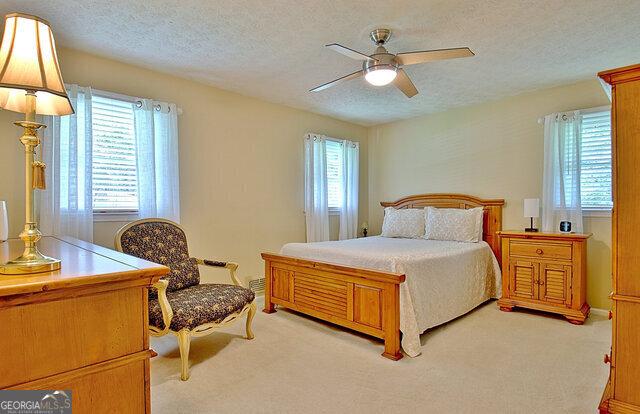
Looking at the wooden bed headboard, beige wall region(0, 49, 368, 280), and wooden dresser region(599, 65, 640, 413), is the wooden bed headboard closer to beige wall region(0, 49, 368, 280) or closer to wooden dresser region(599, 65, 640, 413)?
beige wall region(0, 49, 368, 280)

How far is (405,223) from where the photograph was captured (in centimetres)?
468

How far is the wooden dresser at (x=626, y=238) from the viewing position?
5.04ft

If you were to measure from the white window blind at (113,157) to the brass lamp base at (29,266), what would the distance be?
2307 millimetres

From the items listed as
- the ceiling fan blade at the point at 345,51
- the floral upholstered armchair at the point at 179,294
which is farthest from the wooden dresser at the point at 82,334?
the ceiling fan blade at the point at 345,51

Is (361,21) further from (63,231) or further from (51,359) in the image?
(63,231)

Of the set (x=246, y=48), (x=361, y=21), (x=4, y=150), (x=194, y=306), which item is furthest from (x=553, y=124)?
(x=4, y=150)

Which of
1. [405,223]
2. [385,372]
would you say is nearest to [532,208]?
[405,223]

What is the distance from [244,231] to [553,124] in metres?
3.67

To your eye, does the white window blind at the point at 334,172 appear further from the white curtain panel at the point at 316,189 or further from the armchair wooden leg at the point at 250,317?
Result: the armchair wooden leg at the point at 250,317

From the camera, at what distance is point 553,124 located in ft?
12.6

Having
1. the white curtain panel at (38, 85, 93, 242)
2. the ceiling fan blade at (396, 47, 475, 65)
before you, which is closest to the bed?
the ceiling fan blade at (396, 47, 475, 65)

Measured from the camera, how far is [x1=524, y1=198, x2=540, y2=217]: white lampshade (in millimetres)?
3781

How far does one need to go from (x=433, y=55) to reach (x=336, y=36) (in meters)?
0.76

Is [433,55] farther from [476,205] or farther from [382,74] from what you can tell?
[476,205]
